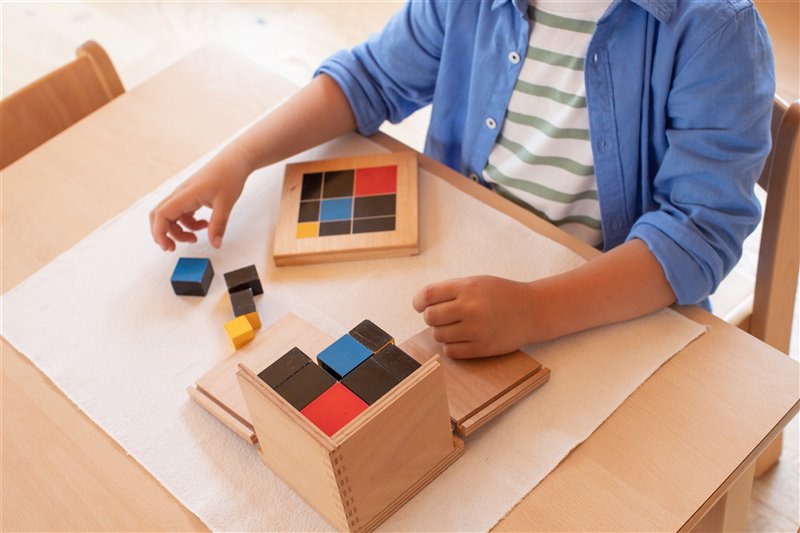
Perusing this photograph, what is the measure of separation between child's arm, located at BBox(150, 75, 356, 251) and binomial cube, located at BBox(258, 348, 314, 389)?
0.89 ft

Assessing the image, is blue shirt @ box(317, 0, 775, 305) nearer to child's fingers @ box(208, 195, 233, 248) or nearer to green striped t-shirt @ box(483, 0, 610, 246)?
green striped t-shirt @ box(483, 0, 610, 246)

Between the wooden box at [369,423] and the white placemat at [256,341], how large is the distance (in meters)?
0.02

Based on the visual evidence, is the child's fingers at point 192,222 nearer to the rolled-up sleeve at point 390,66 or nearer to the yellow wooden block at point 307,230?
the yellow wooden block at point 307,230

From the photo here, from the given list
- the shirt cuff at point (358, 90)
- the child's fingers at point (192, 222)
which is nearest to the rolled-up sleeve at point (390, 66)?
the shirt cuff at point (358, 90)

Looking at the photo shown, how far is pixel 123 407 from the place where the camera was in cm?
75

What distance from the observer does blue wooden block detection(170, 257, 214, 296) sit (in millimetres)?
827

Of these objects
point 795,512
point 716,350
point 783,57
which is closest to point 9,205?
point 716,350

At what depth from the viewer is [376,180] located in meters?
0.91

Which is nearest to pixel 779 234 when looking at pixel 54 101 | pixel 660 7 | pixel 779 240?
pixel 779 240

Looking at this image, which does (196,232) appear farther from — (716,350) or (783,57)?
(783,57)

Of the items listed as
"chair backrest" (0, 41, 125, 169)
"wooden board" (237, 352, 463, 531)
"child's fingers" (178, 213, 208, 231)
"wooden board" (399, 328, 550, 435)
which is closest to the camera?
"wooden board" (237, 352, 463, 531)

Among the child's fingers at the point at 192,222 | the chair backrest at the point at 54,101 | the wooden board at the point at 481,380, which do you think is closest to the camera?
the wooden board at the point at 481,380

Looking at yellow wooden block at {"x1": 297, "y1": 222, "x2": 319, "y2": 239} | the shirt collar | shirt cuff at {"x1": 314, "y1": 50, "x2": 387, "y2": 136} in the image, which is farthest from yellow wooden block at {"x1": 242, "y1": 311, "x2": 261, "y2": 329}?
the shirt collar

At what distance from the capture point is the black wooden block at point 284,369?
632mm
